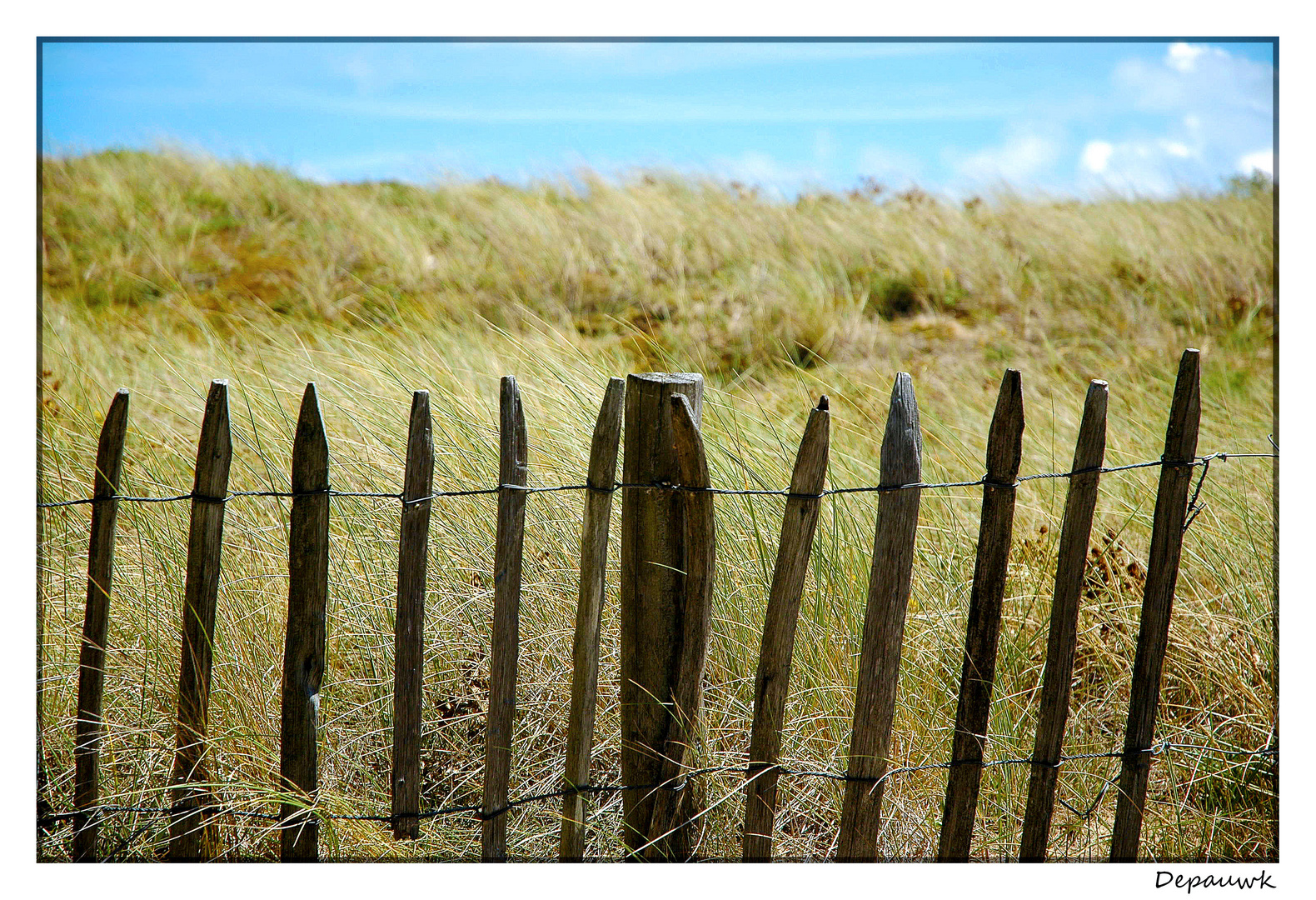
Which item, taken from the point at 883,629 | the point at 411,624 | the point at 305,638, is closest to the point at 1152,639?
the point at 883,629

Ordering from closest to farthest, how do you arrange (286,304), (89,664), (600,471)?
(600,471) < (89,664) < (286,304)

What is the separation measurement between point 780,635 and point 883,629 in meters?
0.17

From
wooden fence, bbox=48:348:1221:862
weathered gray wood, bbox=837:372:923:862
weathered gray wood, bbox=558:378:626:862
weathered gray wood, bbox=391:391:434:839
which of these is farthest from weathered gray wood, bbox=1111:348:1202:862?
weathered gray wood, bbox=391:391:434:839

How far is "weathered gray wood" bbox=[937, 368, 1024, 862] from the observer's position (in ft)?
4.80

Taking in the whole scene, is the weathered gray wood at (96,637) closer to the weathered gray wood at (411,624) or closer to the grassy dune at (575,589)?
the grassy dune at (575,589)

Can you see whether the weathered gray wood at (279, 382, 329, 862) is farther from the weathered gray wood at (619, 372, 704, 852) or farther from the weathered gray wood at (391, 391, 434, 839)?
the weathered gray wood at (619, 372, 704, 852)

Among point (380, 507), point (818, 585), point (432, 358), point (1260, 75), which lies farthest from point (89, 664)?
point (1260, 75)

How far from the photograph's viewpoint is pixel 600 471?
1.46 m

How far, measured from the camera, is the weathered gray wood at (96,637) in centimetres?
153

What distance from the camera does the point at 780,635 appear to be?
4.89ft

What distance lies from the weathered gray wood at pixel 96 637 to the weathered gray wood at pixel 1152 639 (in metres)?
1.79

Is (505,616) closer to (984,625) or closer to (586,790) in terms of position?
(586,790)
